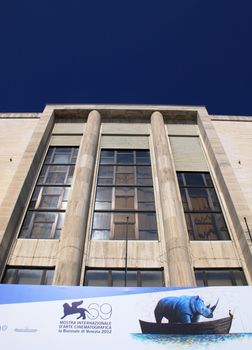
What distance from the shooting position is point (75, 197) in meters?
16.6

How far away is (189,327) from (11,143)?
1764 centimetres

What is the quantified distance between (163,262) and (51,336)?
6.84m

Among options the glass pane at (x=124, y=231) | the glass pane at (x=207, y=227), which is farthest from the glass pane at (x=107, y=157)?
the glass pane at (x=207, y=227)

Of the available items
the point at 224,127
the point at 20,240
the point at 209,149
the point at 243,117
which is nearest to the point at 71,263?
the point at 20,240

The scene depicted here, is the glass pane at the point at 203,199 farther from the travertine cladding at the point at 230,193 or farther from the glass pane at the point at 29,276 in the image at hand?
the glass pane at the point at 29,276

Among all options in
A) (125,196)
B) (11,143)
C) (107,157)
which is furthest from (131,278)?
(11,143)

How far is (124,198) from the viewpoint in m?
18.2

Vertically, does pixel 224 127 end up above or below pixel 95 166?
above

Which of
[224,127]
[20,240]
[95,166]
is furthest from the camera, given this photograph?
[224,127]

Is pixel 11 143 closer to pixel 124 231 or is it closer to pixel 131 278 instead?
pixel 124 231

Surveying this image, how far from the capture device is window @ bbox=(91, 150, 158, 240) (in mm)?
16141

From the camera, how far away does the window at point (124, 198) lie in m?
16.1

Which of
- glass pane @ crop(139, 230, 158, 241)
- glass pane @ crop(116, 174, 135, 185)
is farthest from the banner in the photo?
glass pane @ crop(116, 174, 135, 185)

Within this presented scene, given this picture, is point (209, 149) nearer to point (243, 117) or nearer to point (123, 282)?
point (243, 117)
